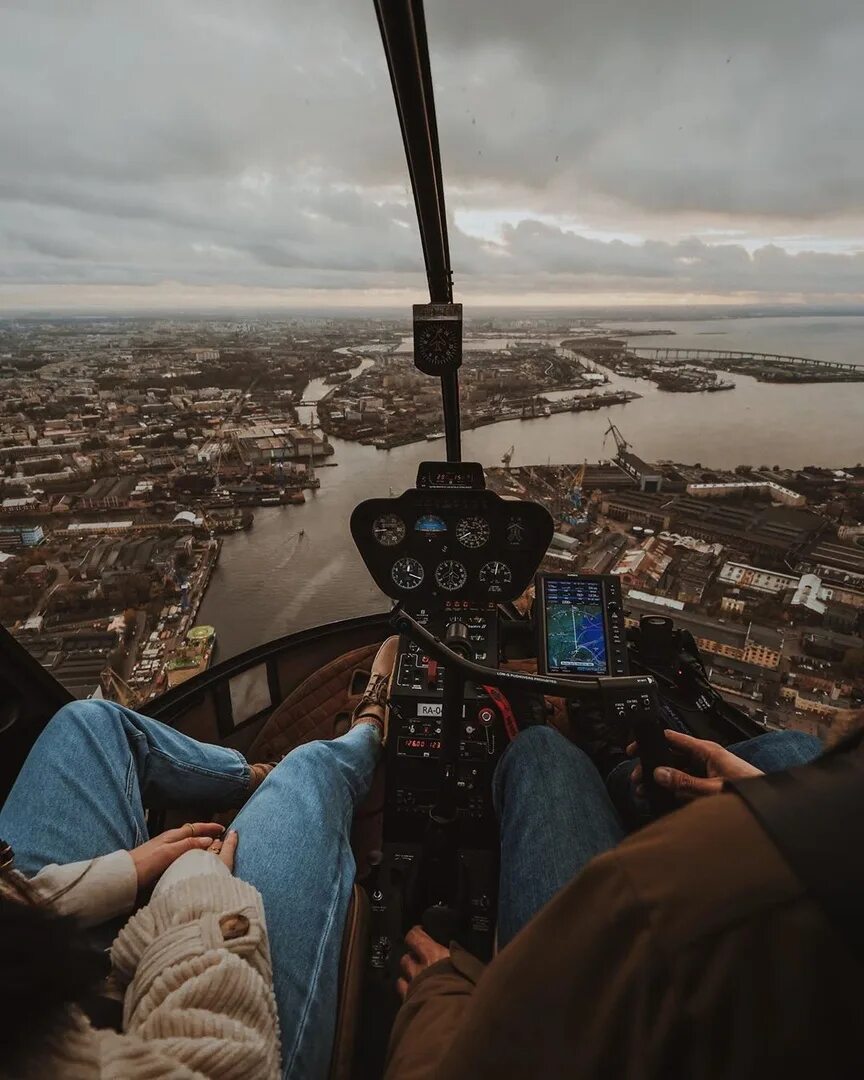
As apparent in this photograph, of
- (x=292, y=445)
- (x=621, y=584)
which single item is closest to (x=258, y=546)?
(x=292, y=445)

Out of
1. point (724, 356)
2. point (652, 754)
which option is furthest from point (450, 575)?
point (724, 356)

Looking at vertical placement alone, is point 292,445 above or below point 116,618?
above

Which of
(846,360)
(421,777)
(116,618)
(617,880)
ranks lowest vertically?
A: (421,777)

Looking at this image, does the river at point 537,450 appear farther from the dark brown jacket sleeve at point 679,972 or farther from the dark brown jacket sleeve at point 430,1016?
the dark brown jacket sleeve at point 679,972

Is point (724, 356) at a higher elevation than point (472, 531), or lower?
A: higher

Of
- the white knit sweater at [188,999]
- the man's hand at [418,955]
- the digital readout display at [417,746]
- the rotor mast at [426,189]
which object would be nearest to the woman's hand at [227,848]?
the white knit sweater at [188,999]

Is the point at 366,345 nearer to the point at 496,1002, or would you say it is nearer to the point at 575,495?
the point at 575,495

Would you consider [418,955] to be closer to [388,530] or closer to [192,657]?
[388,530]
